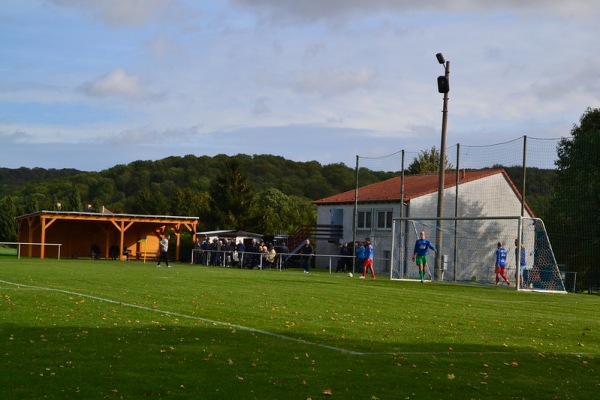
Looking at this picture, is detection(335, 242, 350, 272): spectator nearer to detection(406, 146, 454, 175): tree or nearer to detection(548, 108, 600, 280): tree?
detection(548, 108, 600, 280): tree

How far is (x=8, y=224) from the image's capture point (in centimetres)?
9231

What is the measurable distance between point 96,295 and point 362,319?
20.1 ft

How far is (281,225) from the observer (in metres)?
89.9

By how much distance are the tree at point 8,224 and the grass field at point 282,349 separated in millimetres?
77029

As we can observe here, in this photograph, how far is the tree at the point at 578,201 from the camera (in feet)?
123

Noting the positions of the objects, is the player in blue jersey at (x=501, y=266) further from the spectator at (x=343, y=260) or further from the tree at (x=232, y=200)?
the tree at (x=232, y=200)

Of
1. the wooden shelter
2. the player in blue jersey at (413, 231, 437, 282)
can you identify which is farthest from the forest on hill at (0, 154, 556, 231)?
the player in blue jersey at (413, 231, 437, 282)

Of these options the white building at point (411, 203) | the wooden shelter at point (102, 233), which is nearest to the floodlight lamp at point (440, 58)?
the white building at point (411, 203)

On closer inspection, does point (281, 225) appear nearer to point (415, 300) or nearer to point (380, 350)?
point (415, 300)

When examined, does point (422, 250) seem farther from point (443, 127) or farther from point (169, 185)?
point (169, 185)

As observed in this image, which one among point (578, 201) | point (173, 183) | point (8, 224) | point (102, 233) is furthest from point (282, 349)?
point (173, 183)

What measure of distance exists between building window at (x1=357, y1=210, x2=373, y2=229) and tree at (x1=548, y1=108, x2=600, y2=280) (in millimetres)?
18649

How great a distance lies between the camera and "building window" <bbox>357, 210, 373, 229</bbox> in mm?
57787

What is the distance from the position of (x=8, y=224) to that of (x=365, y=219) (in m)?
48.4
